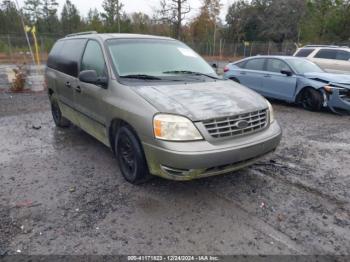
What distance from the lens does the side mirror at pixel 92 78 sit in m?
3.73

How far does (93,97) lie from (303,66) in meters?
6.54

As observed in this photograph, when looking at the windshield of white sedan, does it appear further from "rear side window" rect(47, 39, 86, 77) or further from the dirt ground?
"rear side window" rect(47, 39, 86, 77)

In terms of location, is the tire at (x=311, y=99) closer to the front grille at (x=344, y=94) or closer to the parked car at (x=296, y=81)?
the parked car at (x=296, y=81)

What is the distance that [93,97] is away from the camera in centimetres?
411

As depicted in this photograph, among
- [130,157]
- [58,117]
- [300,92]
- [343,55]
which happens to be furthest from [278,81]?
[130,157]

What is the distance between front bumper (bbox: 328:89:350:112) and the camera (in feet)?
23.9

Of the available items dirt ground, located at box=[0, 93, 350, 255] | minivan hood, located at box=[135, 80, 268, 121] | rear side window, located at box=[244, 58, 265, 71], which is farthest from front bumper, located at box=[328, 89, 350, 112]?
minivan hood, located at box=[135, 80, 268, 121]

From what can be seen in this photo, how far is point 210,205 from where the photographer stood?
3.29 meters

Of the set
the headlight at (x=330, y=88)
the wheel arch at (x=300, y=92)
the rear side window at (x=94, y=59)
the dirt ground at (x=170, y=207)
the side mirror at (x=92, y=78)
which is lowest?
the dirt ground at (x=170, y=207)

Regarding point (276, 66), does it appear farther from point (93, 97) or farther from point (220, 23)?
point (220, 23)

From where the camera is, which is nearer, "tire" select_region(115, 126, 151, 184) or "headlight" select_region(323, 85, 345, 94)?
"tire" select_region(115, 126, 151, 184)

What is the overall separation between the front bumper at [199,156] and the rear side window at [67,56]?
235 cm

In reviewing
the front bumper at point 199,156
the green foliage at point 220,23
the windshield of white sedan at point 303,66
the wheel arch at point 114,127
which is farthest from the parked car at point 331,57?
the green foliage at point 220,23

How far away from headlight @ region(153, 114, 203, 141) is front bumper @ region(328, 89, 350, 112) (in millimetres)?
5727
